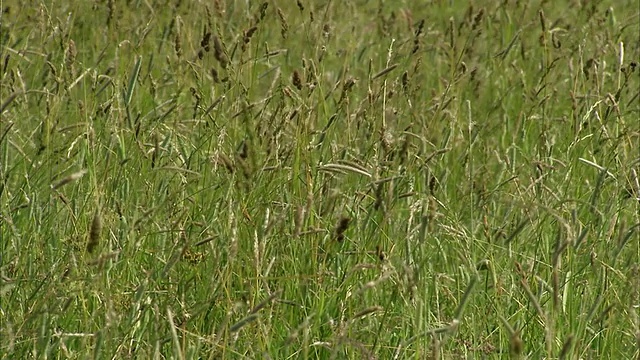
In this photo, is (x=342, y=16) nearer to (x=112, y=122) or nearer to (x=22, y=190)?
(x=112, y=122)

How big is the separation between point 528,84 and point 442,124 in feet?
1.44

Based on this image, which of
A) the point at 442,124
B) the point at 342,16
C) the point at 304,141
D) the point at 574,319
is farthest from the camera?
the point at 342,16

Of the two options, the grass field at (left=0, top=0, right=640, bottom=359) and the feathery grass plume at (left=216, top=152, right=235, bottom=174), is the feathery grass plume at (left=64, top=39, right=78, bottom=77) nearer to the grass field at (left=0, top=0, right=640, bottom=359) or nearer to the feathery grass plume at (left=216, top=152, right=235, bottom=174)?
the grass field at (left=0, top=0, right=640, bottom=359)

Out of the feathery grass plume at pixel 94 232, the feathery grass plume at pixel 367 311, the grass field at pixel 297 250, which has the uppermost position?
the feathery grass plume at pixel 94 232

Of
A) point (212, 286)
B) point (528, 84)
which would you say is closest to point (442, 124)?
point (528, 84)

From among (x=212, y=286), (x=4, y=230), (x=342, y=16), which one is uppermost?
(x=212, y=286)

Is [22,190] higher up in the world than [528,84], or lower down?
higher up

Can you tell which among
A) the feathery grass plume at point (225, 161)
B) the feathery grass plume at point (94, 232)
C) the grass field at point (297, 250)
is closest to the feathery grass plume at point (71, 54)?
the grass field at point (297, 250)

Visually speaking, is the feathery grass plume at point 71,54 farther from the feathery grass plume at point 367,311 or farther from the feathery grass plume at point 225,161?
the feathery grass plume at point 367,311

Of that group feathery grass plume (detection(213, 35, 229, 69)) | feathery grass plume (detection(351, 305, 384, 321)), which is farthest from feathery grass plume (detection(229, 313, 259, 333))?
feathery grass plume (detection(213, 35, 229, 69))

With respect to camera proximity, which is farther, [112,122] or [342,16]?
[342,16]

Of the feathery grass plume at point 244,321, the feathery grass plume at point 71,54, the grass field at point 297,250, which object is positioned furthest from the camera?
the feathery grass plume at point 71,54

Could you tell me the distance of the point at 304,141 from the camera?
8.12ft

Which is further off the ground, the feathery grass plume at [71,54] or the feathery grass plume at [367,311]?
the feathery grass plume at [71,54]
